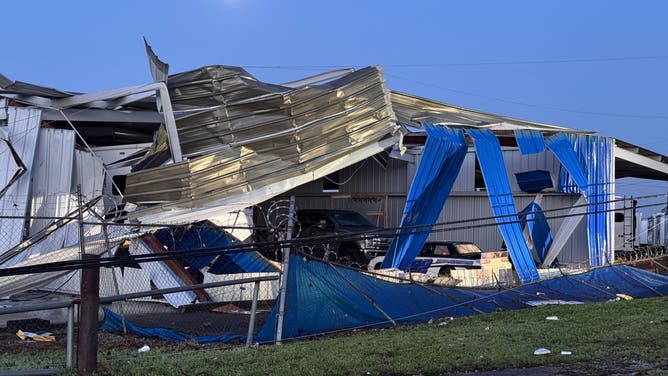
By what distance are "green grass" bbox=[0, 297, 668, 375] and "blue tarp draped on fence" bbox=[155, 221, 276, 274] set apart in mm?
6404

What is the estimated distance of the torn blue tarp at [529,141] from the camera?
71.4 ft

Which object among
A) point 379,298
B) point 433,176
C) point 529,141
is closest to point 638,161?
point 529,141

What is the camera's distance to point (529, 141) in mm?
21859

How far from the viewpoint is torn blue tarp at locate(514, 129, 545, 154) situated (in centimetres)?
2175

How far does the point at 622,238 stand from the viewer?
89.0ft

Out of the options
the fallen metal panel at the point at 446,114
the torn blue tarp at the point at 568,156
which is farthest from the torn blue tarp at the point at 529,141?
the torn blue tarp at the point at 568,156

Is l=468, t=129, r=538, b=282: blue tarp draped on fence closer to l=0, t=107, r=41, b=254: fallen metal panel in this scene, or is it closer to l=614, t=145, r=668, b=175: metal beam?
l=614, t=145, r=668, b=175: metal beam

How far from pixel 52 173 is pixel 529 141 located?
44.3ft

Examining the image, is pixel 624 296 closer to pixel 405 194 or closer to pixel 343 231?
pixel 343 231

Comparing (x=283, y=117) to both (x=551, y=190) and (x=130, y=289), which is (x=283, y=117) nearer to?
(x=130, y=289)

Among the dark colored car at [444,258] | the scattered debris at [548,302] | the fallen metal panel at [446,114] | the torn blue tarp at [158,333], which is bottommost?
the torn blue tarp at [158,333]

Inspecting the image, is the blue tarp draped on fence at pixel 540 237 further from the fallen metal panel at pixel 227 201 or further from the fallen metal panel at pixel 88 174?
the fallen metal panel at pixel 88 174

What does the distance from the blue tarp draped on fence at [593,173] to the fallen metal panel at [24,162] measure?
14.7 meters

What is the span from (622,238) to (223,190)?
15085 millimetres
